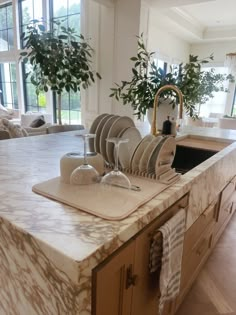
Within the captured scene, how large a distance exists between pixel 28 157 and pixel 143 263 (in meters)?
0.86

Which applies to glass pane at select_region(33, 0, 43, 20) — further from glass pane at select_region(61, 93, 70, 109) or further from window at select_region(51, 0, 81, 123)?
glass pane at select_region(61, 93, 70, 109)

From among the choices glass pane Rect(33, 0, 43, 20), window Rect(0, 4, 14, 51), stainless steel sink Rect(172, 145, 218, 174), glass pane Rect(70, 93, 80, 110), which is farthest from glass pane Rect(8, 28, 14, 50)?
stainless steel sink Rect(172, 145, 218, 174)

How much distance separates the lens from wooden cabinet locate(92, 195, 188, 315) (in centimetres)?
60

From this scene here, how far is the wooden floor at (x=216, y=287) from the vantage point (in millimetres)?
1543

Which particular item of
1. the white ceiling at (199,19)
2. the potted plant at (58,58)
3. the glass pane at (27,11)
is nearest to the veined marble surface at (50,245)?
the potted plant at (58,58)

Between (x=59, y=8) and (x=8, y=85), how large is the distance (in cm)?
311

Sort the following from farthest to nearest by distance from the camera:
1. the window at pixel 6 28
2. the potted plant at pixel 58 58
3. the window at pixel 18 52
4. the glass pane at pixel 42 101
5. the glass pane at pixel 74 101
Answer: the window at pixel 6 28, the glass pane at pixel 42 101, the glass pane at pixel 74 101, the window at pixel 18 52, the potted plant at pixel 58 58

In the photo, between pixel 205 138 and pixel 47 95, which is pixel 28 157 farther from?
pixel 47 95

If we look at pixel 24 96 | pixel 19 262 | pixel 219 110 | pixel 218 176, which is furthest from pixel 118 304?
pixel 219 110

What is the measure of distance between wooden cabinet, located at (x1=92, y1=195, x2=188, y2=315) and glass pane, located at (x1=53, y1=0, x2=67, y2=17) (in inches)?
234

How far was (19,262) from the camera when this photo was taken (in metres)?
0.67

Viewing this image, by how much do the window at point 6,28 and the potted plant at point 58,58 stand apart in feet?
10.9

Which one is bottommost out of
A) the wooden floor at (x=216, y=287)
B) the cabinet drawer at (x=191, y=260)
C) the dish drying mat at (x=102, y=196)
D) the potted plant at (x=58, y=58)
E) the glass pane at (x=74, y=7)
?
the wooden floor at (x=216, y=287)

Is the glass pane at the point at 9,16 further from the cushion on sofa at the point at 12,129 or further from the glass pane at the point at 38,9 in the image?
the cushion on sofa at the point at 12,129
